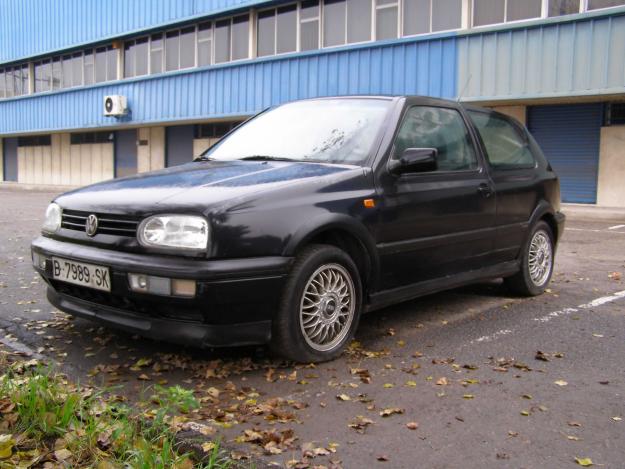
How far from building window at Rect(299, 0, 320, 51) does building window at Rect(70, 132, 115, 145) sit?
12126 millimetres

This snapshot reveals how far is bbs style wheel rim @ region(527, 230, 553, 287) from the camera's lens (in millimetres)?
5902

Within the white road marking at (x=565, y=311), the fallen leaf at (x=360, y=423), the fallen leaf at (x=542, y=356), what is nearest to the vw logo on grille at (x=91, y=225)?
the fallen leaf at (x=360, y=423)

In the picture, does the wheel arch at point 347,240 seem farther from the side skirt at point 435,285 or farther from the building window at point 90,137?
the building window at point 90,137

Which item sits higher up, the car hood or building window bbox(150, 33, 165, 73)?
building window bbox(150, 33, 165, 73)

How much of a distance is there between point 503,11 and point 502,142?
10.9m

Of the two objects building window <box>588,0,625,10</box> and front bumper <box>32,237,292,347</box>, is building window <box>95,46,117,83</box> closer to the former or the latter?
building window <box>588,0,625,10</box>

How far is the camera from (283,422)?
10.1 feet

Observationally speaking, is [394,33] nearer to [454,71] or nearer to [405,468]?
[454,71]

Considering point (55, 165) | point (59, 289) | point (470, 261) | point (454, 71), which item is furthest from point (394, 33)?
point (55, 165)

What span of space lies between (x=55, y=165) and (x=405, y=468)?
32196 millimetres

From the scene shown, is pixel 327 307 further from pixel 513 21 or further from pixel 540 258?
pixel 513 21

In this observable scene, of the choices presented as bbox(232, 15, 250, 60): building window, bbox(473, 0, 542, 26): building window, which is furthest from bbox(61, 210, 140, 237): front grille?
bbox(232, 15, 250, 60): building window

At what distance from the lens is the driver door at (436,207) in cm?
431

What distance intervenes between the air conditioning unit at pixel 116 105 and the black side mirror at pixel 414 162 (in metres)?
22.2
